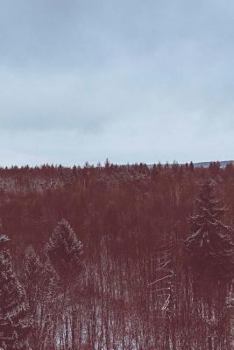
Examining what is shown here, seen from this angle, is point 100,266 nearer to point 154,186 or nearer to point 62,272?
point 62,272

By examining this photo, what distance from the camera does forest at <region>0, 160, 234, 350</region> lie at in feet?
117

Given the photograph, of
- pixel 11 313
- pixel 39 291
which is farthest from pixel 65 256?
pixel 11 313

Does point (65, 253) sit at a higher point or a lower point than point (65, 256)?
higher

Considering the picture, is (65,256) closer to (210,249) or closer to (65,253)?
(65,253)

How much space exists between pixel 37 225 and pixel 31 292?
39.7m

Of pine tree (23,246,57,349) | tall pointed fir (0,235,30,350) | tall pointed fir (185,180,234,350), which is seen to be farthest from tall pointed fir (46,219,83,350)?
tall pointed fir (0,235,30,350)

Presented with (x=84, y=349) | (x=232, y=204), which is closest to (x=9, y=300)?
(x=84, y=349)

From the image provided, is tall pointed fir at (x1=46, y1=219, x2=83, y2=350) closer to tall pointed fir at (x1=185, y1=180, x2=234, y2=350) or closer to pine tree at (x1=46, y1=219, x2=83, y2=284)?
pine tree at (x1=46, y1=219, x2=83, y2=284)

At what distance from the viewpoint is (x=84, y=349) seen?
4066 cm

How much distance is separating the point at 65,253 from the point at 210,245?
43.2 feet

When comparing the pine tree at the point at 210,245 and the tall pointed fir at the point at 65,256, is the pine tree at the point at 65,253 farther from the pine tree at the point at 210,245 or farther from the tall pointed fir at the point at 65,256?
the pine tree at the point at 210,245

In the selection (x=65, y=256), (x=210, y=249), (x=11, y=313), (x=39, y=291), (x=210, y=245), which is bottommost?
(x=39, y=291)

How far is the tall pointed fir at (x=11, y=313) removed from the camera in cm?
2234

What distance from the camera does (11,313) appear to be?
2261 cm
